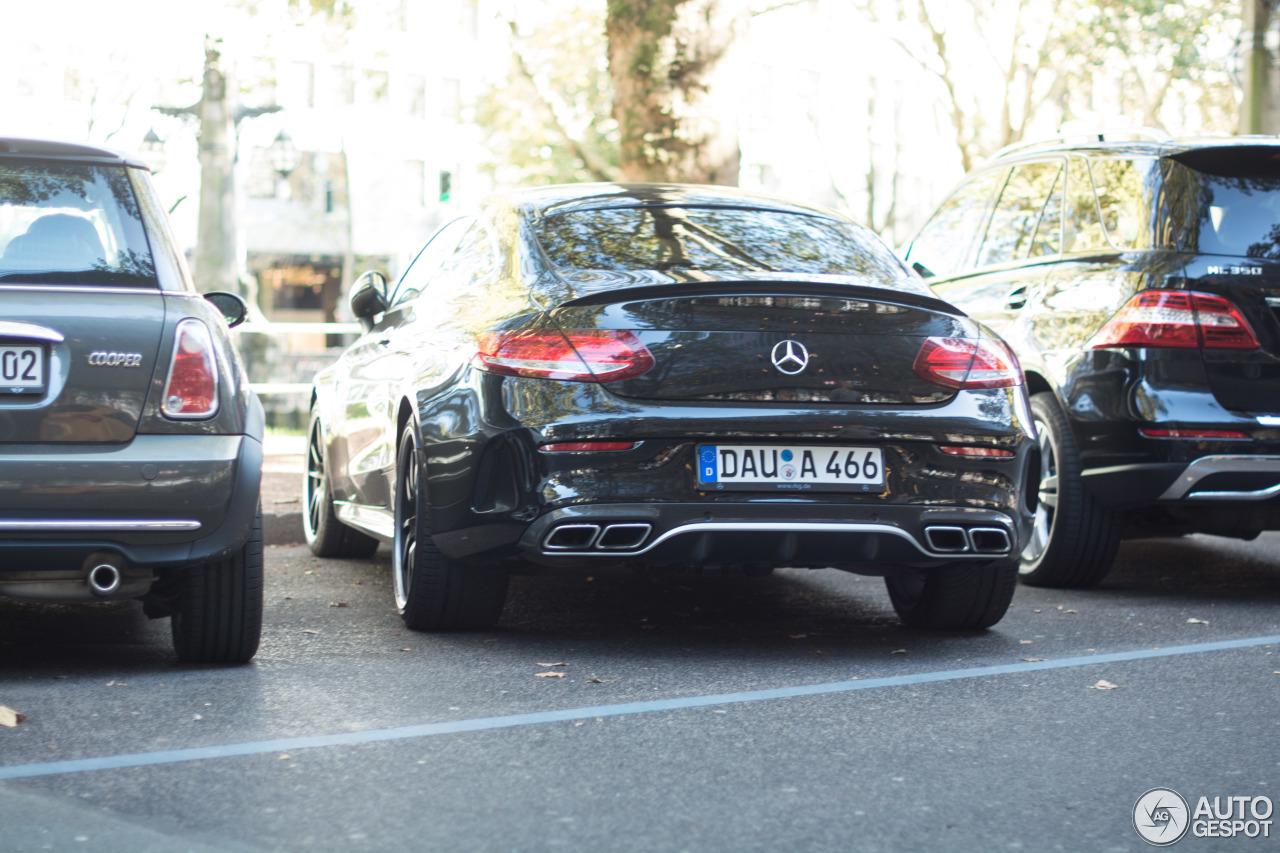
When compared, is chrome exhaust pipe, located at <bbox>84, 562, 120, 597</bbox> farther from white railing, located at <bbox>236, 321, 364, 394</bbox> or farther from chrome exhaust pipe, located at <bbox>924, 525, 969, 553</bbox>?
white railing, located at <bbox>236, 321, 364, 394</bbox>

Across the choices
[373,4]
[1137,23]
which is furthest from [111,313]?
[1137,23]

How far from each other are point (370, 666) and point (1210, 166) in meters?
3.96

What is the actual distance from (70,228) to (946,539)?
2788mm

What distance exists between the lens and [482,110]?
38938 mm

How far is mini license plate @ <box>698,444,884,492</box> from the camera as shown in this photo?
4.97 meters

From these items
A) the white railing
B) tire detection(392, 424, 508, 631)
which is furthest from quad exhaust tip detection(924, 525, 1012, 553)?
the white railing

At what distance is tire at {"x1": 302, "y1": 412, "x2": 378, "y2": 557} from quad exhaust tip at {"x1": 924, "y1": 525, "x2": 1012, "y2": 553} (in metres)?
3.23

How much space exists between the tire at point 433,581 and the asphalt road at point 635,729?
120mm

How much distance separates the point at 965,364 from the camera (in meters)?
5.27

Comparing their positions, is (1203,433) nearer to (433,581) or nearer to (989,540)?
(989,540)

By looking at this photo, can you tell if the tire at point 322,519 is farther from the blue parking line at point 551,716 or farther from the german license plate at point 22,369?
the blue parking line at point 551,716

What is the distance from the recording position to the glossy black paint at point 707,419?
16.2 feet

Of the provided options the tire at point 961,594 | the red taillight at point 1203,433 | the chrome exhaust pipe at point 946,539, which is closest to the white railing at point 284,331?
the red taillight at point 1203,433

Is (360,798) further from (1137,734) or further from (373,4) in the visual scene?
(373,4)
